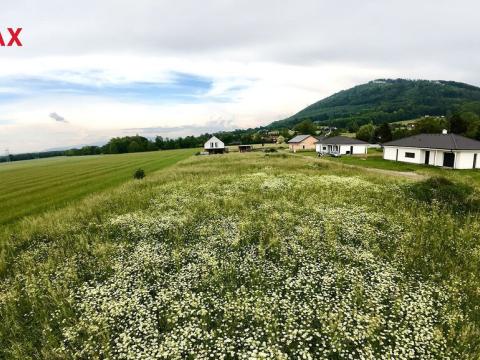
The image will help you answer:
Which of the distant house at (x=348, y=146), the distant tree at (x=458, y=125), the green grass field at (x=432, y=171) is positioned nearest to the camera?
the green grass field at (x=432, y=171)

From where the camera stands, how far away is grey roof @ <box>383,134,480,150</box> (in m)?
45.5

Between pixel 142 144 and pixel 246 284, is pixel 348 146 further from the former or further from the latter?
pixel 142 144

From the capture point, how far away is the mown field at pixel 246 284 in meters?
8.34

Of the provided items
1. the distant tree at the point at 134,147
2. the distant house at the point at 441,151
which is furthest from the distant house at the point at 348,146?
the distant tree at the point at 134,147

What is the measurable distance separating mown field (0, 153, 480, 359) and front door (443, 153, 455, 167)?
1153 inches

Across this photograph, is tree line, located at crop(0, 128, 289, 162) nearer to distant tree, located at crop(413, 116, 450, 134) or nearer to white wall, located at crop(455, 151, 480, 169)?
distant tree, located at crop(413, 116, 450, 134)

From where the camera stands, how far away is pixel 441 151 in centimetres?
4703

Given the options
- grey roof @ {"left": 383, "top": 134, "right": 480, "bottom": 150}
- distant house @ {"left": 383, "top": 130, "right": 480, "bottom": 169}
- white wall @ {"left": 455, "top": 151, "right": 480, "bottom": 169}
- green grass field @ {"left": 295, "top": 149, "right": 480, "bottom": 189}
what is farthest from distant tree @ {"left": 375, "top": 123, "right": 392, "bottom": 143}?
white wall @ {"left": 455, "top": 151, "right": 480, "bottom": 169}

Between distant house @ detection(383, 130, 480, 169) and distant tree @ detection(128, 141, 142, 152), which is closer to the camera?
distant house @ detection(383, 130, 480, 169)

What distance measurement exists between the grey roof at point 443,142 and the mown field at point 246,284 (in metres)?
30.0

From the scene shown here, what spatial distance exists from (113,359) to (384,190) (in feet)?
88.2

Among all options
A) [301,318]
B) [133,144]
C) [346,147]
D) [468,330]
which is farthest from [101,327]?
[133,144]

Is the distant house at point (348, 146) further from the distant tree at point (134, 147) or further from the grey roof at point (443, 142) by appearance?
the distant tree at point (134, 147)

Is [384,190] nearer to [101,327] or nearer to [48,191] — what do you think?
[101,327]
